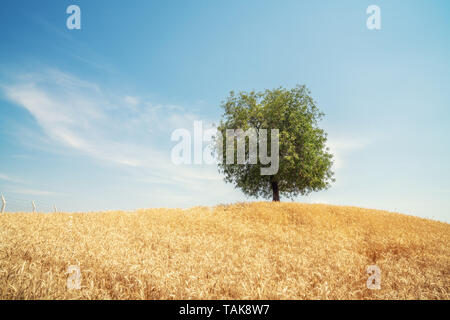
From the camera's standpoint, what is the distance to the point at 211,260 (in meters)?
6.07

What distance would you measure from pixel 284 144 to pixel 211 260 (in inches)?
594

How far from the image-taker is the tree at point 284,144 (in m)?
19.9

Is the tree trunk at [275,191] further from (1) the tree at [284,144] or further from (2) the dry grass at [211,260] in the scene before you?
(2) the dry grass at [211,260]

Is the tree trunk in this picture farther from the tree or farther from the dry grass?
the dry grass

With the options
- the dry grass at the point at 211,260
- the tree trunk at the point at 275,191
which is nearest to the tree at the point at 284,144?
the tree trunk at the point at 275,191

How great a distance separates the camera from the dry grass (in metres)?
4.12

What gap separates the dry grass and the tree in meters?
8.18

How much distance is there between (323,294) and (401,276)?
312cm

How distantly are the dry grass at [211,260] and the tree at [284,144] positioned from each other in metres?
8.18

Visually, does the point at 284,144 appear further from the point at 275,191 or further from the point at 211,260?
the point at 211,260

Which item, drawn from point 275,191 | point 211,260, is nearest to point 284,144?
point 275,191

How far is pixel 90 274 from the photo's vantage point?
14.9ft

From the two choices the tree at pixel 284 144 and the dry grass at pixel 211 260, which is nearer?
the dry grass at pixel 211 260

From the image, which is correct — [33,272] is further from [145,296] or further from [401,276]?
[401,276]
